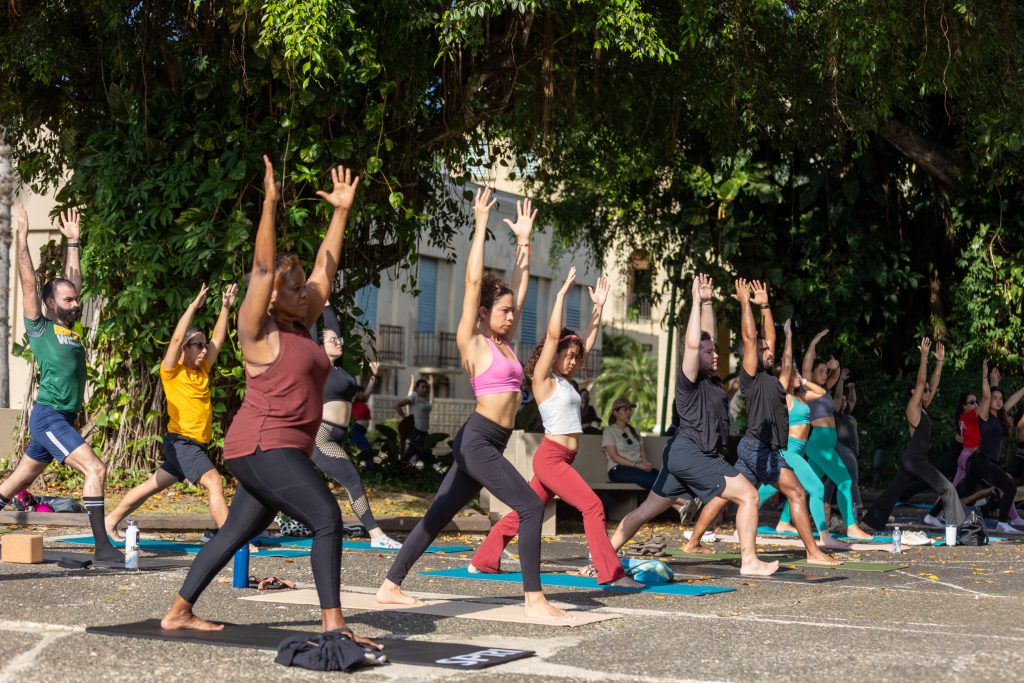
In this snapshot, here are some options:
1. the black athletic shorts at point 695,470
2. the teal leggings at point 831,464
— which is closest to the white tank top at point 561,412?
the black athletic shorts at point 695,470

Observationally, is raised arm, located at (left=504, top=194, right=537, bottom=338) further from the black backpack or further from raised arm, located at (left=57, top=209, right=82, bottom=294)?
the black backpack

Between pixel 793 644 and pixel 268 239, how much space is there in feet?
10.5

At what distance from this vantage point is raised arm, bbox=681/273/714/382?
32.4 feet

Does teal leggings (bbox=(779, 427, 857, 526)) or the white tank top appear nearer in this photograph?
the white tank top

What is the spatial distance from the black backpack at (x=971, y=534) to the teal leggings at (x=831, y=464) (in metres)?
1.02

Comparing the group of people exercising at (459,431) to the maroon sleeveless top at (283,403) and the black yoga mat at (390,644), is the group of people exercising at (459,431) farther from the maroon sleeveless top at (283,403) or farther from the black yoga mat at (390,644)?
the black yoga mat at (390,644)

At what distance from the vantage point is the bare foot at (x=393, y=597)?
8.01m

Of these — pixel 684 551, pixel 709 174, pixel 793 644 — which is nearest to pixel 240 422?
pixel 793 644

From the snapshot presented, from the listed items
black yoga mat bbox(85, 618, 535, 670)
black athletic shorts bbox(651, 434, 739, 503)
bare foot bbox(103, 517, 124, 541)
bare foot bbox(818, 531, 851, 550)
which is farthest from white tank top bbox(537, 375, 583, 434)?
bare foot bbox(818, 531, 851, 550)

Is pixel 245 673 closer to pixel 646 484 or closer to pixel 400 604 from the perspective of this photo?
pixel 400 604

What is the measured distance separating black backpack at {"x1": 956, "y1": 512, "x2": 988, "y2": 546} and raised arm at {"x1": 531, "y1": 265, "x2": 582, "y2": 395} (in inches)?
259

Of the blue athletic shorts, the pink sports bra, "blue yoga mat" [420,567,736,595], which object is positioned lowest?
"blue yoga mat" [420,567,736,595]

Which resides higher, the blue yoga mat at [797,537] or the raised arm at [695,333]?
the raised arm at [695,333]

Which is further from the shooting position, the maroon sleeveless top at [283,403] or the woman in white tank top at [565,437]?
the woman in white tank top at [565,437]
